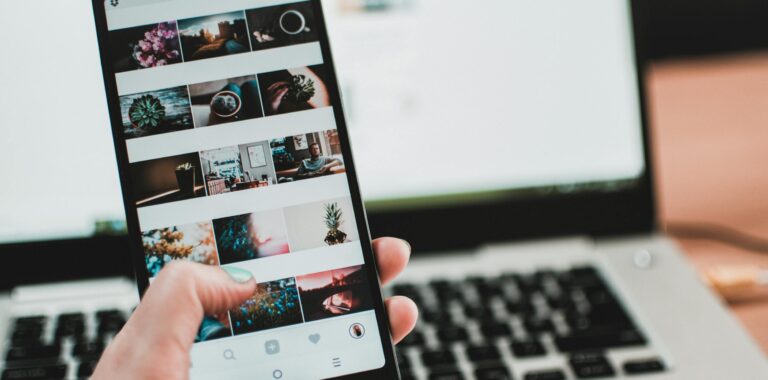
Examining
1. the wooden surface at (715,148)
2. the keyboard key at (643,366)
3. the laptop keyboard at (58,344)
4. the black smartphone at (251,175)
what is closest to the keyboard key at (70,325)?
the laptop keyboard at (58,344)

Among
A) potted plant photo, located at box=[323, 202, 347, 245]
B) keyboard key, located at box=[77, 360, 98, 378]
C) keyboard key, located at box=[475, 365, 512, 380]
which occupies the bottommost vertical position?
keyboard key, located at box=[475, 365, 512, 380]

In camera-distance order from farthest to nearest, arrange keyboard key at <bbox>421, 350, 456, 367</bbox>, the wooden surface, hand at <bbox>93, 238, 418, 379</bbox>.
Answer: the wooden surface
keyboard key at <bbox>421, 350, 456, 367</bbox>
hand at <bbox>93, 238, 418, 379</bbox>

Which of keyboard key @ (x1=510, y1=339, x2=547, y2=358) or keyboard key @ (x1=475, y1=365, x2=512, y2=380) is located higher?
keyboard key @ (x1=510, y1=339, x2=547, y2=358)

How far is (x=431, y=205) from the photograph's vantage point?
490 mm

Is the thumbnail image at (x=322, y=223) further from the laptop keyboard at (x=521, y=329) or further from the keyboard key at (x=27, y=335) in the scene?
the keyboard key at (x=27, y=335)

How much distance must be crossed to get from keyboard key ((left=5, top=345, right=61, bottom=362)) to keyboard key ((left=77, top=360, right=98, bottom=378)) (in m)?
0.02

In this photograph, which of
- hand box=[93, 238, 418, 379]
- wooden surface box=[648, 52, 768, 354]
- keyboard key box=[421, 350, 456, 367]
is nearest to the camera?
Result: hand box=[93, 238, 418, 379]

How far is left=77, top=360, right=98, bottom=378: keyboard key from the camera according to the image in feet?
1.23

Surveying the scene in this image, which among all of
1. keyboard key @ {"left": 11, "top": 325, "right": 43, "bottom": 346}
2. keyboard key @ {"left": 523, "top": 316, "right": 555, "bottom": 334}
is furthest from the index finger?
keyboard key @ {"left": 11, "top": 325, "right": 43, "bottom": 346}

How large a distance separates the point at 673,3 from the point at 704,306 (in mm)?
416

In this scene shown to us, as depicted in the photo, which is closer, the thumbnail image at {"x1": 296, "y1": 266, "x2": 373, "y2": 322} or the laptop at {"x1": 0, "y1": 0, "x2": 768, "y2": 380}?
the thumbnail image at {"x1": 296, "y1": 266, "x2": 373, "y2": 322}

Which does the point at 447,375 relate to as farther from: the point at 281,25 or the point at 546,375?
the point at 281,25

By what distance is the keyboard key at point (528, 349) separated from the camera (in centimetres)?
38

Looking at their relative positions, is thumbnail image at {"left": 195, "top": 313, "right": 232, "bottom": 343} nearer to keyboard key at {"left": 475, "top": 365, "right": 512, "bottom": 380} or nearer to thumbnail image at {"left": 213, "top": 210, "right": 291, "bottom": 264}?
thumbnail image at {"left": 213, "top": 210, "right": 291, "bottom": 264}
